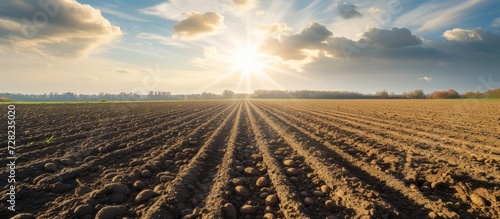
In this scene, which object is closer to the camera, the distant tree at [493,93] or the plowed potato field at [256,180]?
the plowed potato field at [256,180]

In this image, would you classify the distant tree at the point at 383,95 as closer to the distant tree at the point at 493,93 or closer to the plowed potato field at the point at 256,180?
the distant tree at the point at 493,93

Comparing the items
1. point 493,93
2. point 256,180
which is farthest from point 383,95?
point 256,180

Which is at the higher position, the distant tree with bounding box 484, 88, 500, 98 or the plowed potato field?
the distant tree with bounding box 484, 88, 500, 98

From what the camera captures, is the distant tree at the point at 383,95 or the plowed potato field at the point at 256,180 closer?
the plowed potato field at the point at 256,180

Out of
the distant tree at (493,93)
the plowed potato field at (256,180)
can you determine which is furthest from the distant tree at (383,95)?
the plowed potato field at (256,180)

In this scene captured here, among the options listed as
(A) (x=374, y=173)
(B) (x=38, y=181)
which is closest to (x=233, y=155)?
(A) (x=374, y=173)

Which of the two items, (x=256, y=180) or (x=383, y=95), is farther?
(x=383, y=95)

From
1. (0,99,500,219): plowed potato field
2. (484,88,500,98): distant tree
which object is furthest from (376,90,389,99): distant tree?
(0,99,500,219): plowed potato field

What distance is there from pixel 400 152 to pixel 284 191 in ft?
13.7

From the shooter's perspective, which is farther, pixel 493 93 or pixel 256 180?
pixel 493 93

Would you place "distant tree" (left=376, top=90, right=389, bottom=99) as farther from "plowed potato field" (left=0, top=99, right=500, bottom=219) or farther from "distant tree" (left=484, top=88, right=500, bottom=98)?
"plowed potato field" (left=0, top=99, right=500, bottom=219)

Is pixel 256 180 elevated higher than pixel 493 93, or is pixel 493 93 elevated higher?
pixel 493 93

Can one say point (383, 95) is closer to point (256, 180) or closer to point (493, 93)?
point (493, 93)

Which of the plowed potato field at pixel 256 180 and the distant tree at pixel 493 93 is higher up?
the distant tree at pixel 493 93
